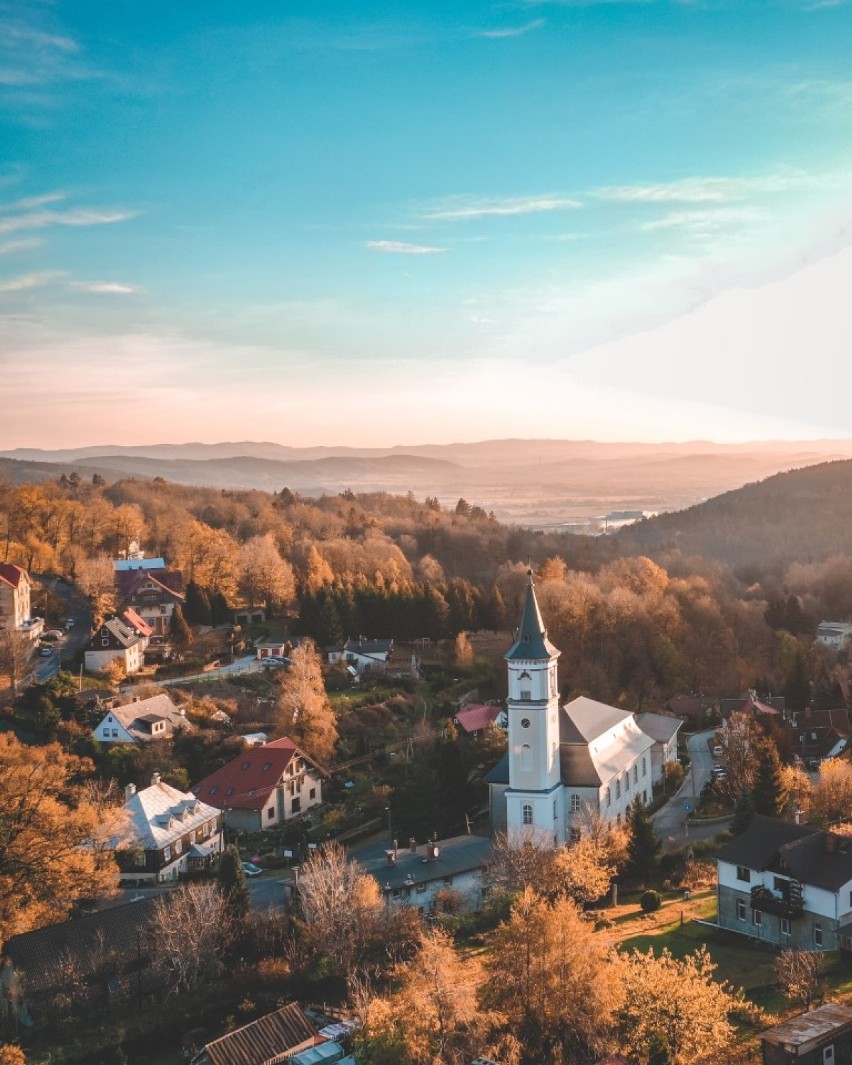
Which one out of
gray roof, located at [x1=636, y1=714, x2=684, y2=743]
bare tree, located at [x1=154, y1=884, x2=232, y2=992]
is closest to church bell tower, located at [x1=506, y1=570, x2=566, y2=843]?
gray roof, located at [x1=636, y1=714, x2=684, y2=743]

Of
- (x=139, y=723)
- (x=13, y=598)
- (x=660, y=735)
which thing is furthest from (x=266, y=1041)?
(x=13, y=598)

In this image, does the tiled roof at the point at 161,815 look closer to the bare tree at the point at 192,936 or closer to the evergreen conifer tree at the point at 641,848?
the bare tree at the point at 192,936

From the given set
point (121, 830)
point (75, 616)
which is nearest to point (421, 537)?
point (75, 616)

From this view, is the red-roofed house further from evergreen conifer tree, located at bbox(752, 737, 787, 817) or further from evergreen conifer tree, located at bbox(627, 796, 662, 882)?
evergreen conifer tree, located at bbox(752, 737, 787, 817)

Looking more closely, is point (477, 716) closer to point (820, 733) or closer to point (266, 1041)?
point (820, 733)

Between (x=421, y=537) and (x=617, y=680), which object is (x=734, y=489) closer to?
(x=421, y=537)

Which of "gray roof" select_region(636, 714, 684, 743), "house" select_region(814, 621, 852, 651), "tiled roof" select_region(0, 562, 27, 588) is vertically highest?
"tiled roof" select_region(0, 562, 27, 588)

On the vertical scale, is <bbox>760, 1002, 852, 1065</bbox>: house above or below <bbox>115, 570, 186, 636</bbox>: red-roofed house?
below
